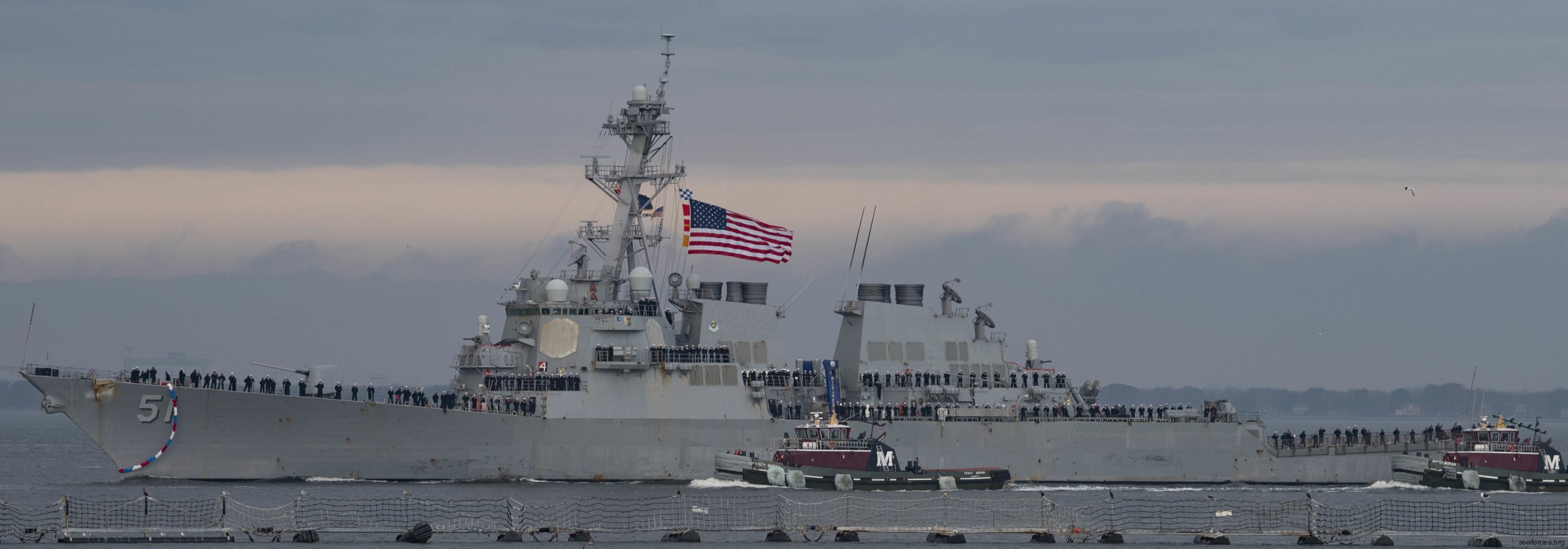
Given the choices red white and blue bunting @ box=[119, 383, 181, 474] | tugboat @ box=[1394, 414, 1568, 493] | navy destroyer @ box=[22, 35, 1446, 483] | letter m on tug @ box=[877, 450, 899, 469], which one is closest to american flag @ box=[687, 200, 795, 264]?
navy destroyer @ box=[22, 35, 1446, 483]

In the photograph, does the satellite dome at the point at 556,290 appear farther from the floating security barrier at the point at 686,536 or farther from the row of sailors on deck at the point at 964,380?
the floating security barrier at the point at 686,536

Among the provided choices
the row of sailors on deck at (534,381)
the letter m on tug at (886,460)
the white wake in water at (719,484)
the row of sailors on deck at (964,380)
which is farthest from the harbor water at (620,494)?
the row of sailors on deck at (964,380)

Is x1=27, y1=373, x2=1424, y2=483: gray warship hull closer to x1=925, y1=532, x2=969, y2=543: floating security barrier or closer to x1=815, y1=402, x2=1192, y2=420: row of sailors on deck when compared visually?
x1=815, y1=402, x2=1192, y2=420: row of sailors on deck

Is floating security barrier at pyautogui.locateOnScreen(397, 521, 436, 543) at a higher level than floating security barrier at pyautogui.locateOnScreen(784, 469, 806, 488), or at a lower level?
lower

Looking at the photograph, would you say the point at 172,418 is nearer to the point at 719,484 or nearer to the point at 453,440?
the point at 453,440

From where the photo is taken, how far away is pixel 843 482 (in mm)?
51219

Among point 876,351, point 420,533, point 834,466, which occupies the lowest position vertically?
point 420,533

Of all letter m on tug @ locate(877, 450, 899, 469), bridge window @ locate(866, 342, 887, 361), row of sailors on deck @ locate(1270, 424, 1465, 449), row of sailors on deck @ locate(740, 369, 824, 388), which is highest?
bridge window @ locate(866, 342, 887, 361)

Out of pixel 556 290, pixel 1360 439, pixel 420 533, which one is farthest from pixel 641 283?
pixel 1360 439

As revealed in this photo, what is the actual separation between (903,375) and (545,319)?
39.2 ft

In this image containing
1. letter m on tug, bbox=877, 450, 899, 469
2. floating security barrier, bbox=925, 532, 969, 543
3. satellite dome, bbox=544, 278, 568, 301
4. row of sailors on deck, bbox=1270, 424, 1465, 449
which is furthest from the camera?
row of sailors on deck, bbox=1270, 424, 1465, 449

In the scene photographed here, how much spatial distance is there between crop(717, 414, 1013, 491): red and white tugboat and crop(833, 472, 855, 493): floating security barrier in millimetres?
17

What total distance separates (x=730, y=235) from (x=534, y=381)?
7.50 meters

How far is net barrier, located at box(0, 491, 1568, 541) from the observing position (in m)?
41.6
